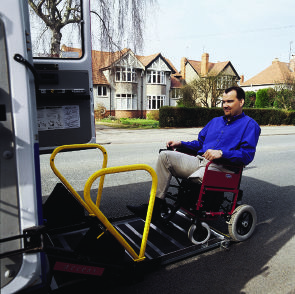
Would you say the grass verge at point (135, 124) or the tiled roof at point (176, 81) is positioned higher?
the tiled roof at point (176, 81)

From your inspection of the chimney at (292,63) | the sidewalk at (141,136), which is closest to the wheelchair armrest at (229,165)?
the sidewalk at (141,136)

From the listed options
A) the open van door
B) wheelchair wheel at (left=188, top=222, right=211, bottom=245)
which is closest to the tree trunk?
the open van door

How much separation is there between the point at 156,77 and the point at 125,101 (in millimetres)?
6044

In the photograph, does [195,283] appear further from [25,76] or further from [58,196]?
[25,76]

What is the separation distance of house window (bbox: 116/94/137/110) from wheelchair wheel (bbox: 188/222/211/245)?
31.1m

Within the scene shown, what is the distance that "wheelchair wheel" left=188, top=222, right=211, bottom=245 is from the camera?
10.2 feet

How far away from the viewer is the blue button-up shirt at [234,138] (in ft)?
10.3

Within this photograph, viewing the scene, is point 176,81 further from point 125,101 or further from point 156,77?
point 125,101

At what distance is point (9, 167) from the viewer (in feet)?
5.42

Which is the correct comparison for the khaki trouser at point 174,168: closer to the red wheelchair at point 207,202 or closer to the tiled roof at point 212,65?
the red wheelchair at point 207,202

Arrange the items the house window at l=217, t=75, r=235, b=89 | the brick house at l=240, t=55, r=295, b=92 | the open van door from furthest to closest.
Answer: the brick house at l=240, t=55, r=295, b=92 → the house window at l=217, t=75, r=235, b=89 → the open van door

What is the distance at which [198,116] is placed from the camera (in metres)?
23.6

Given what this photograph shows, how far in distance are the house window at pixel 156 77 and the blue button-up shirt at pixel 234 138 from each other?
3342 centimetres

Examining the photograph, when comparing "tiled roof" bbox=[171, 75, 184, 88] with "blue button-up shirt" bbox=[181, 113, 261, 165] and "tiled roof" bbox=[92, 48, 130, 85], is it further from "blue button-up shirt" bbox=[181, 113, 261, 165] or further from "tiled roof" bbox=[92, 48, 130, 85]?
"blue button-up shirt" bbox=[181, 113, 261, 165]
